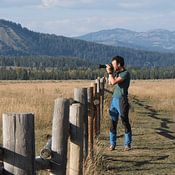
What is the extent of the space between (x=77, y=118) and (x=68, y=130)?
15.6 inches

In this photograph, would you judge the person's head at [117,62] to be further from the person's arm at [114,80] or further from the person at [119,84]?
the person's arm at [114,80]

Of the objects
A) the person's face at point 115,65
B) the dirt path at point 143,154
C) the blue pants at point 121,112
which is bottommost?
the dirt path at point 143,154

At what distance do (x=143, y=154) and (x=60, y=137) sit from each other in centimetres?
592

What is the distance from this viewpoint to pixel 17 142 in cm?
372

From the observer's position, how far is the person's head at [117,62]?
33.2 ft

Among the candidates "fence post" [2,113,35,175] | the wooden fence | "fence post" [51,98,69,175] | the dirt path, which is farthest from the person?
"fence post" [2,113,35,175]

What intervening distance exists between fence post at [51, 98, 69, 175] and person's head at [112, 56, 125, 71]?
5424mm

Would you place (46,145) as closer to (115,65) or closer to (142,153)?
(115,65)

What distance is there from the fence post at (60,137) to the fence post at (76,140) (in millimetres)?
386

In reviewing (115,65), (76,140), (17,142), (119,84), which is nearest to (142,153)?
(119,84)

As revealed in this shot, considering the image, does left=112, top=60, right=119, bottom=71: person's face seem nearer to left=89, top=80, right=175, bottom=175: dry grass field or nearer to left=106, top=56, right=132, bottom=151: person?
left=106, top=56, right=132, bottom=151: person

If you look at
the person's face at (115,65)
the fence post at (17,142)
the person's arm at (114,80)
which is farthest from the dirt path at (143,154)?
the fence post at (17,142)

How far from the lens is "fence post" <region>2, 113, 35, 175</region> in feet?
12.0

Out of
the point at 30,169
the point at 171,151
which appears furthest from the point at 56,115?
the point at 171,151
